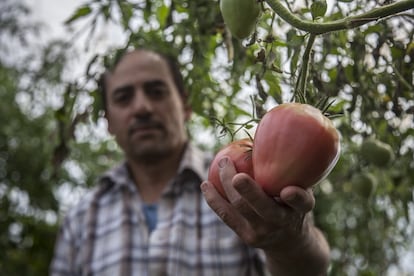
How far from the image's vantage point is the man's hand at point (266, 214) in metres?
0.49

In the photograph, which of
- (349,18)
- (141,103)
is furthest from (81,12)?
(349,18)

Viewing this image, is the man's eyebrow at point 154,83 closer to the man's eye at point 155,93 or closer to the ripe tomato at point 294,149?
the man's eye at point 155,93

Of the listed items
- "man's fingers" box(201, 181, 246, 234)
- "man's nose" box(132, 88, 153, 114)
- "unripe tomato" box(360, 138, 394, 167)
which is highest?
"man's fingers" box(201, 181, 246, 234)

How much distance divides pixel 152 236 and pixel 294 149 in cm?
84

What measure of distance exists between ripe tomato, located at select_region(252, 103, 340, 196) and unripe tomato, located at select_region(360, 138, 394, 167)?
0.33m

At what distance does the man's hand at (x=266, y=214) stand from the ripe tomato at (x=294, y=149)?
0.03ft

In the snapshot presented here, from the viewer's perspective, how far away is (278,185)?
0.49 m

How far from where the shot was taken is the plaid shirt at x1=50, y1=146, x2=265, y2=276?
1214mm

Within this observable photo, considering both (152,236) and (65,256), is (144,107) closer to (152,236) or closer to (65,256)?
(152,236)


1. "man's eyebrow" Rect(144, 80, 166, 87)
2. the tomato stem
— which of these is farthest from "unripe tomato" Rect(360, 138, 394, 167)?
"man's eyebrow" Rect(144, 80, 166, 87)

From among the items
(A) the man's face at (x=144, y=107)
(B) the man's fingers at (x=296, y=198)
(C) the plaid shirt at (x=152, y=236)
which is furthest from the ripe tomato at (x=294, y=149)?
(A) the man's face at (x=144, y=107)

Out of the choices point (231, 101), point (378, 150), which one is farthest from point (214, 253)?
point (378, 150)

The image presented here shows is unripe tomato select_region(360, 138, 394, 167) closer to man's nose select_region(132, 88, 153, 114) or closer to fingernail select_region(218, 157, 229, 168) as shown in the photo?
fingernail select_region(218, 157, 229, 168)

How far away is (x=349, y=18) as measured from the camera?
1.54ft
